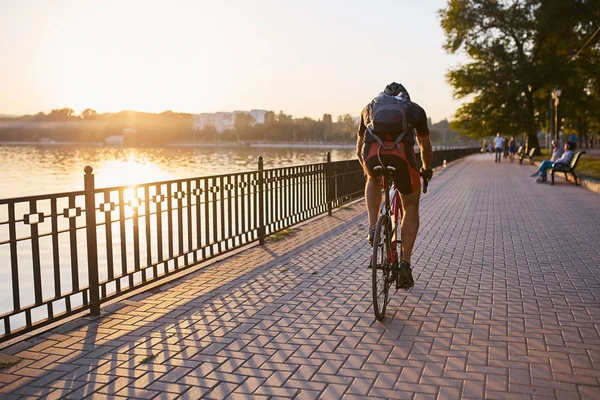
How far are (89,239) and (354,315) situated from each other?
231cm

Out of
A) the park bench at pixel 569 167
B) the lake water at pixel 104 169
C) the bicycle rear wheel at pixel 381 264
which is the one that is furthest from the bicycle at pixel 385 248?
the park bench at pixel 569 167

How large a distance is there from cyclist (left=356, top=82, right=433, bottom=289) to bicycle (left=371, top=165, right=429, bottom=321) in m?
0.07

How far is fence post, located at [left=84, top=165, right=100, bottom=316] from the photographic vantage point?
5.21 metres

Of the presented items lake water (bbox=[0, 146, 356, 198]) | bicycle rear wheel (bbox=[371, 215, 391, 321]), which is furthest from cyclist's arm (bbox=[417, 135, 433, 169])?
lake water (bbox=[0, 146, 356, 198])

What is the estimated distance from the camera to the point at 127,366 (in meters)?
4.04

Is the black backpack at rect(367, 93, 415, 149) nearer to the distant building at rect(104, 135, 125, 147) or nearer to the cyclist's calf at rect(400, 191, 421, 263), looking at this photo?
the cyclist's calf at rect(400, 191, 421, 263)

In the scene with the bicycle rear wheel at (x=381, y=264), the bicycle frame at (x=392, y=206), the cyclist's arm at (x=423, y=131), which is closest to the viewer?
the bicycle rear wheel at (x=381, y=264)

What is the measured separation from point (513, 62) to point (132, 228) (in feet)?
131

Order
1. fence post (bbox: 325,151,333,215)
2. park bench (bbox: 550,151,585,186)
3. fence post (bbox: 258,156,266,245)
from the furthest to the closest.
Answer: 1. park bench (bbox: 550,151,585,186)
2. fence post (bbox: 325,151,333,215)
3. fence post (bbox: 258,156,266,245)

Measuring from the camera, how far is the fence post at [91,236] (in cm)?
521

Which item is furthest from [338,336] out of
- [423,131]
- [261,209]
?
[261,209]

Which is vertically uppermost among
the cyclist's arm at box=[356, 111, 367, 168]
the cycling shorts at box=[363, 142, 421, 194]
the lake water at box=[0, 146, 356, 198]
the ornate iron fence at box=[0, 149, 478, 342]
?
the cyclist's arm at box=[356, 111, 367, 168]

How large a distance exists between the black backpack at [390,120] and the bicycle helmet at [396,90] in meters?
0.09

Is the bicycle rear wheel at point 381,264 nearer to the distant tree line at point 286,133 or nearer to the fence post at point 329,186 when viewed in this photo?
the fence post at point 329,186
